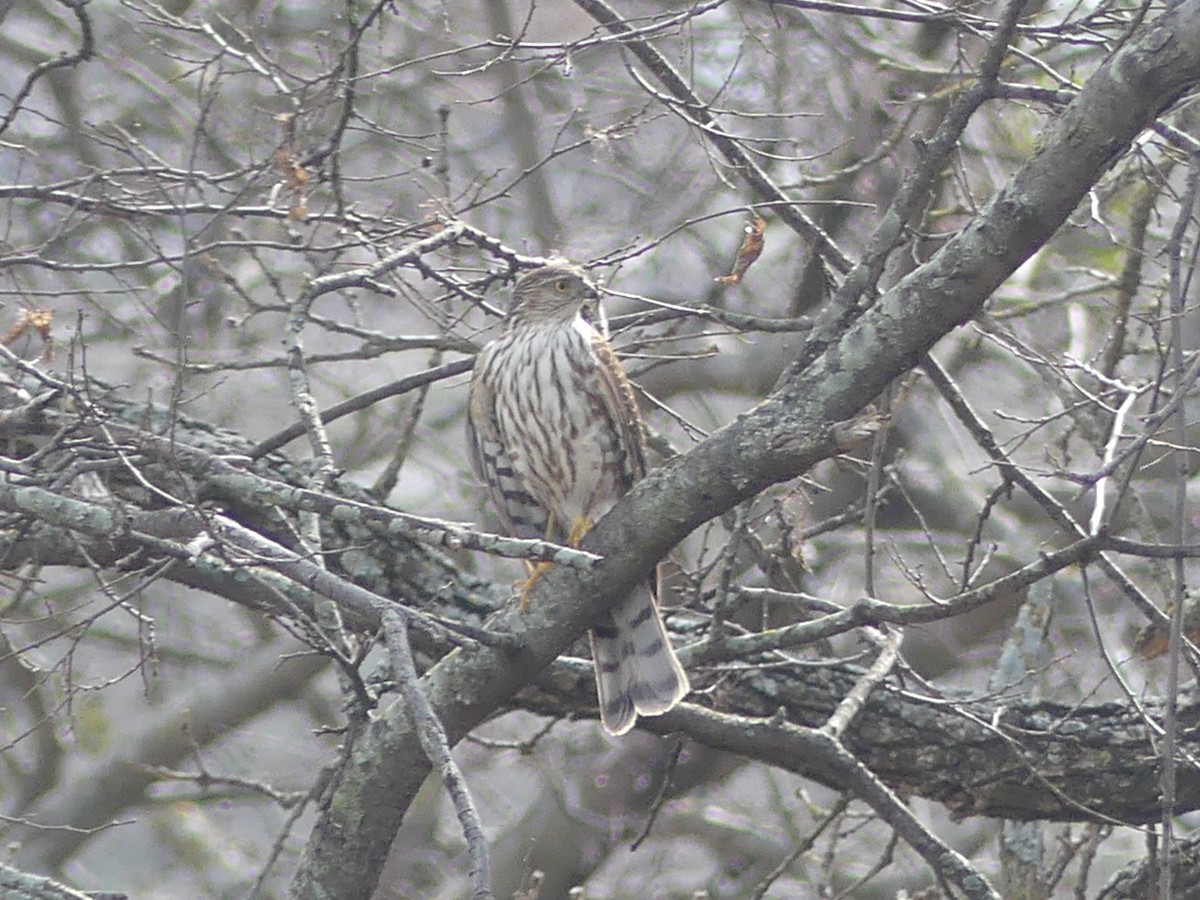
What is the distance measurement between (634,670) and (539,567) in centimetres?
35

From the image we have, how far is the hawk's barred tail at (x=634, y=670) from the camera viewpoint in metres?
3.83

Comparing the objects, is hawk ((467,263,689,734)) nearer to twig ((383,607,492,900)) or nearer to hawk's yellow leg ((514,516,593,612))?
hawk's yellow leg ((514,516,593,612))

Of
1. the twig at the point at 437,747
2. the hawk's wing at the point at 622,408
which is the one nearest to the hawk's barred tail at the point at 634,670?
the hawk's wing at the point at 622,408

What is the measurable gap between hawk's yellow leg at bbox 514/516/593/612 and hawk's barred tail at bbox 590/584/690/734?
0.23 meters

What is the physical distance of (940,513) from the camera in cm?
707

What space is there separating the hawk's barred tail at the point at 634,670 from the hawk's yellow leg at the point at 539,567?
23cm

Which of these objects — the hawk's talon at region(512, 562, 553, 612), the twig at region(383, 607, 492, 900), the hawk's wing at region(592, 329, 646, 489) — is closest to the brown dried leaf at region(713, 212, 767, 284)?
the hawk's wing at region(592, 329, 646, 489)

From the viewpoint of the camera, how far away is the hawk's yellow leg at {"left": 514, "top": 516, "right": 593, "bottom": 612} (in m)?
3.42

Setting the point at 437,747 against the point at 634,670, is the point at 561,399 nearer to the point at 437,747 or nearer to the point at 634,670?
the point at 634,670

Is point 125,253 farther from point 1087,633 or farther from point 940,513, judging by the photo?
point 1087,633

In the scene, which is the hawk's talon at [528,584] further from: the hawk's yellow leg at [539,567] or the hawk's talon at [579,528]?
the hawk's talon at [579,528]

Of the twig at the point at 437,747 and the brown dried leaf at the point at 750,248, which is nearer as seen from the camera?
the twig at the point at 437,747

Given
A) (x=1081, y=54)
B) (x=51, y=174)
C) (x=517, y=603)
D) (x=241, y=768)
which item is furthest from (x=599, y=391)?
(x=241, y=768)

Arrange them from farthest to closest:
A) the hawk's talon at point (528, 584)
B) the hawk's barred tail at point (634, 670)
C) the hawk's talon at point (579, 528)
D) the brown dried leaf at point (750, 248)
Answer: the hawk's talon at point (579, 528) → the hawk's barred tail at point (634, 670) → the brown dried leaf at point (750, 248) → the hawk's talon at point (528, 584)
